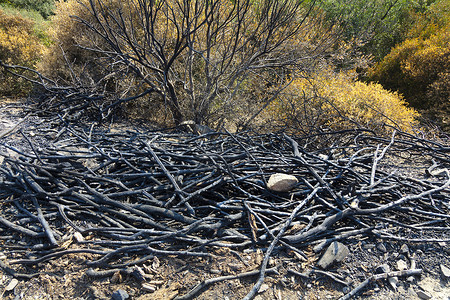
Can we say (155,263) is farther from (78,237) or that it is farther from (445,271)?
(445,271)

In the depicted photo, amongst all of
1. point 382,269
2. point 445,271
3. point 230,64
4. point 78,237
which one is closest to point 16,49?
point 230,64

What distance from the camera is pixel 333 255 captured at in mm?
1802

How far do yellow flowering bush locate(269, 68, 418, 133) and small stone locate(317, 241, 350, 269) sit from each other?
309 centimetres

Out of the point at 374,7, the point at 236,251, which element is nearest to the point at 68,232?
the point at 236,251

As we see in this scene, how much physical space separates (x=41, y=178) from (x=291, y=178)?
224 cm

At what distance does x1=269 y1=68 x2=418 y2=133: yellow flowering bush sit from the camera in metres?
4.99

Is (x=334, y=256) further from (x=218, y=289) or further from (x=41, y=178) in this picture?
(x=41, y=178)

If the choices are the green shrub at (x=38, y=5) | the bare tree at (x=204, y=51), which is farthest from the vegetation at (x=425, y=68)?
the green shrub at (x=38, y=5)

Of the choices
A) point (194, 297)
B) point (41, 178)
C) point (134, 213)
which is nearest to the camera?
point (194, 297)

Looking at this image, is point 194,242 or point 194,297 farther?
point 194,242

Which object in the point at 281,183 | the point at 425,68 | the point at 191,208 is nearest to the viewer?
the point at 191,208

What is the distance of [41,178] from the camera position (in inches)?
90.1

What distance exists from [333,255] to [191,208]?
1111 millimetres

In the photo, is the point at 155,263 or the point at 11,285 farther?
the point at 155,263
